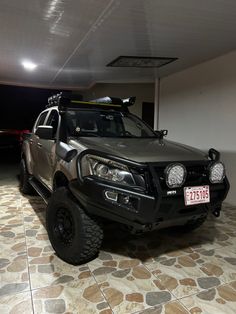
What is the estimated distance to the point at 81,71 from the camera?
19.7 feet

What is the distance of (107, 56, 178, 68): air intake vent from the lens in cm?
461

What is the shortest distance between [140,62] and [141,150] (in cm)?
307

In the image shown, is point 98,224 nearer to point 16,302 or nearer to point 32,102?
point 16,302

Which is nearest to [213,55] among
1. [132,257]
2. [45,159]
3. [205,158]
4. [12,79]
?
[205,158]

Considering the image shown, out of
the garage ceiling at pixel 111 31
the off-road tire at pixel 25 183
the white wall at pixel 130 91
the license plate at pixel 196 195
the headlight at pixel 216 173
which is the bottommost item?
the off-road tire at pixel 25 183

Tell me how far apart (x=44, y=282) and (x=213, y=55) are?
4.16 meters

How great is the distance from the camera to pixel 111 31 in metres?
3.41

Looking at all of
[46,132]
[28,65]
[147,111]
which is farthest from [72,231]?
[147,111]

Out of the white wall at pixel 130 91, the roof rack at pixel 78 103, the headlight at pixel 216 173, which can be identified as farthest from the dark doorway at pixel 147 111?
the headlight at pixel 216 173

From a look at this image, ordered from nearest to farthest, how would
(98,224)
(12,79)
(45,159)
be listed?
(98,224) → (45,159) → (12,79)

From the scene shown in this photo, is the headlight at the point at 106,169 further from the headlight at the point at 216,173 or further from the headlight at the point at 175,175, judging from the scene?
the headlight at the point at 216,173

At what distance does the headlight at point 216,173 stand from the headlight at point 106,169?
0.81 m

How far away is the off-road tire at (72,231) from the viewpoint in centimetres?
219

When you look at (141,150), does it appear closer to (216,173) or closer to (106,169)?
(106,169)
